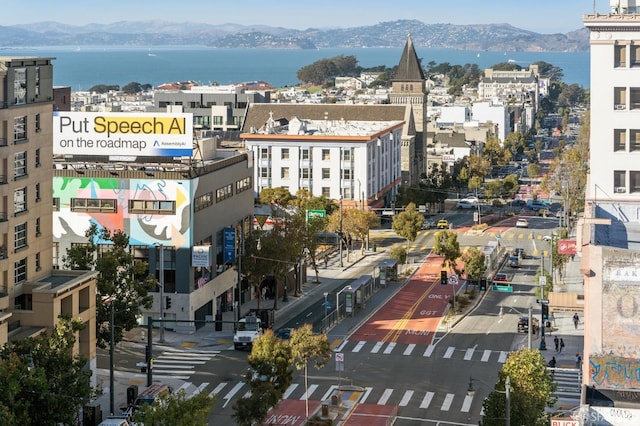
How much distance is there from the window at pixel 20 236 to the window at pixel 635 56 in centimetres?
3627

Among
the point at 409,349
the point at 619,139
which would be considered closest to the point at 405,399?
the point at 409,349

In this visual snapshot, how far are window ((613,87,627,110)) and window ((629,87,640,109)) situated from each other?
342mm

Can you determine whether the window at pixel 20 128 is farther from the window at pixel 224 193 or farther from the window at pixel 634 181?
the window at pixel 634 181

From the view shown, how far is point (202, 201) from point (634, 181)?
31619 millimetres

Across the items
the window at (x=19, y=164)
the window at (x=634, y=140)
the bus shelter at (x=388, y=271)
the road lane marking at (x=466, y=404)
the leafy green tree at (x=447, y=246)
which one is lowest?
the road lane marking at (x=466, y=404)

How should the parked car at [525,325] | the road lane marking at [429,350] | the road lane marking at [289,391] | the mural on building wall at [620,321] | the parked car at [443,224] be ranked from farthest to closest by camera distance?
the parked car at [443,224] → the parked car at [525,325] → the road lane marking at [429,350] → the road lane marking at [289,391] → the mural on building wall at [620,321]

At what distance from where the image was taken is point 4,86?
60.3 m

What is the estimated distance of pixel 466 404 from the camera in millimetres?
63750

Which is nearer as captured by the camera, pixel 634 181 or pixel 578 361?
pixel 634 181

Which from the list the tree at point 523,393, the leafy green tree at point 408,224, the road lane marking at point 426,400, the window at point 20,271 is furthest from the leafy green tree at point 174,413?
the leafy green tree at point 408,224

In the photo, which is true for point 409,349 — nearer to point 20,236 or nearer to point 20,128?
point 20,236

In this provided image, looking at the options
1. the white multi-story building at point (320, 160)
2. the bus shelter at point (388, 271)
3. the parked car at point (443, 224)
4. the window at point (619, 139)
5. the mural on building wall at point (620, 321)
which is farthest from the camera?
the parked car at point (443, 224)

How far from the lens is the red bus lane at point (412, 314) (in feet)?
269

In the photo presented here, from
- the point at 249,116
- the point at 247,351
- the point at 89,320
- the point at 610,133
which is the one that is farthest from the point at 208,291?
the point at 249,116
